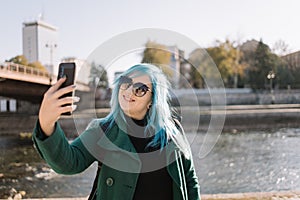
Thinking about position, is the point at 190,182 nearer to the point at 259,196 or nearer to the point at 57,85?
the point at 57,85

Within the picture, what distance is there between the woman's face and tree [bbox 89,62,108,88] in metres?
0.17

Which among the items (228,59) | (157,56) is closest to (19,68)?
(157,56)

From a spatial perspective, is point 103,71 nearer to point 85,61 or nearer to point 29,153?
point 85,61

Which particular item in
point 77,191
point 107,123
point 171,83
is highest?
point 171,83

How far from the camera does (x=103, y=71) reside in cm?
171

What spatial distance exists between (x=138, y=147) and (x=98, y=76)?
1.35 feet

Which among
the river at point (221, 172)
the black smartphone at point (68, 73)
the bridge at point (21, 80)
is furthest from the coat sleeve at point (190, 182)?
the bridge at point (21, 80)

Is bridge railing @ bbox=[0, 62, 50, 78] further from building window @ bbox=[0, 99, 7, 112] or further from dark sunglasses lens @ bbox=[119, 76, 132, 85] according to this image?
dark sunglasses lens @ bbox=[119, 76, 132, 85]

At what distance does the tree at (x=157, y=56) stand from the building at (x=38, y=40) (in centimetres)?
4540

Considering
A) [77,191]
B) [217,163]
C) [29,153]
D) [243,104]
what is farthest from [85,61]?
[243,104]

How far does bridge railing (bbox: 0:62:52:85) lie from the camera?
17631mm

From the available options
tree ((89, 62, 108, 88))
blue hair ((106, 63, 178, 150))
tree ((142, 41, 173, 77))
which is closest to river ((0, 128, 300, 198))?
tree ((142, 41, 173, 77))

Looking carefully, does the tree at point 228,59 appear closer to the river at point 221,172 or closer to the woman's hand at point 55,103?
the river at point 221,172

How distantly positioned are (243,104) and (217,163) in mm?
23049
